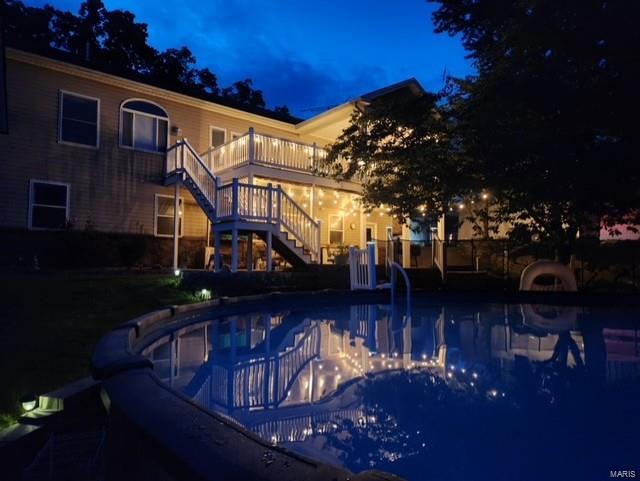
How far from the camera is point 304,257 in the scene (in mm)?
11539

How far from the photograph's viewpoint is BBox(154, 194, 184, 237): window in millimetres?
14422

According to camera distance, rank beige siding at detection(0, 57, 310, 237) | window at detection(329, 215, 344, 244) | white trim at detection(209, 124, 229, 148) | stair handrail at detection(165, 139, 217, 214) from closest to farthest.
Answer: stair handrail at detection(165, 139, 217, 214) < beige siding at detection(0, 57, 310, 237) < white trim at detection(209, 124, 229, 148) < window at detection(329, 215, 344, 244)

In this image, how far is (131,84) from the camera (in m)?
13.8

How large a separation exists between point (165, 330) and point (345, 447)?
425 centimetres

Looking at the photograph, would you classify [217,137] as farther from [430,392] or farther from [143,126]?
[430,392]

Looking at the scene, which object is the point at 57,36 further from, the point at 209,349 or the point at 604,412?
the point at 604,412

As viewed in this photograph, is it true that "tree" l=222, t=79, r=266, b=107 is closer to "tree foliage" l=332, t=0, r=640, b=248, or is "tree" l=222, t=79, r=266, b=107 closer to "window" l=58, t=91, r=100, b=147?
"window" l=58, t=91, r=100, b=147

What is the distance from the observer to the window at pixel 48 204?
12.1m

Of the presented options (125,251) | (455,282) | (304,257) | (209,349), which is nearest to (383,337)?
(209,349)

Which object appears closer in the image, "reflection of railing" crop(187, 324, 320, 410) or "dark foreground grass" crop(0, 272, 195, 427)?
"reflection of railing" crop(187, 324, 320, 410)

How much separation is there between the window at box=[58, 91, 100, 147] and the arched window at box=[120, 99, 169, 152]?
0.82 m

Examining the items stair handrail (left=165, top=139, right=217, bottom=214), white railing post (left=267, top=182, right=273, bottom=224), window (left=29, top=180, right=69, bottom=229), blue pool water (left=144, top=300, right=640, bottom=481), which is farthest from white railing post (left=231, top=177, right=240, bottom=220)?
window (left=29, top=180, right=69, bottom=229)

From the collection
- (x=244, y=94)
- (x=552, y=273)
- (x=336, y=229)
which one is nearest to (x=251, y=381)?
(x=552, y=273)

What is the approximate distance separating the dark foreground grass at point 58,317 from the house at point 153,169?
8.71ft
